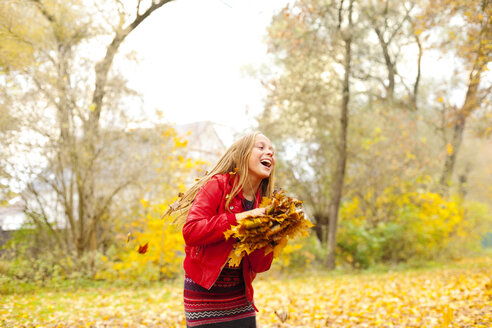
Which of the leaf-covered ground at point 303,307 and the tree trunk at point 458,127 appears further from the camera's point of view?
the tree trunk at point 458,127

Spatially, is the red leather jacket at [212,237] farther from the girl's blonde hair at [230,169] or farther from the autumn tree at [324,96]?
the autumn tree at [324,96]

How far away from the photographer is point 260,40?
14.0 metres

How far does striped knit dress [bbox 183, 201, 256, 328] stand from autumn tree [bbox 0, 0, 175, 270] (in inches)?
282

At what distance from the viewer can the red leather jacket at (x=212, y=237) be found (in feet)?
7.78

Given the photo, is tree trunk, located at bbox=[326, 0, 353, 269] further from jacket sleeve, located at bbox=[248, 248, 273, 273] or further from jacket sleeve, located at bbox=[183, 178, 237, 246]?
Answer: jacket sleeve, located at bbox=[183, 178, 237, 246]

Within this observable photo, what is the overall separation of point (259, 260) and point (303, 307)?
13.8 feet

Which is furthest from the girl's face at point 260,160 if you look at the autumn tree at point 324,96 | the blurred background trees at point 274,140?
the autumn tree at point 324,96

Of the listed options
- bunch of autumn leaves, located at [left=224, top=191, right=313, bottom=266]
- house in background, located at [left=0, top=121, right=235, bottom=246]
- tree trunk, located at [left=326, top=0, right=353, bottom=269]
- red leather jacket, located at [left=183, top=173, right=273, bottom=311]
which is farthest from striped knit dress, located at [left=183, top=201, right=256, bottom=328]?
tree trunk, located at [left=326, top=0, right=353, bottom=269]

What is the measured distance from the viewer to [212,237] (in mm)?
2365

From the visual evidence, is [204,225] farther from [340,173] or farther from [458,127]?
[458,127]

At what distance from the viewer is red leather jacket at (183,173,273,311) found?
7.78 feet

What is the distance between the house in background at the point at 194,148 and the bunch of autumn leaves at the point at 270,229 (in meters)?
7.60

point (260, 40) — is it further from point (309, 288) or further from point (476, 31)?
point (309, 288)

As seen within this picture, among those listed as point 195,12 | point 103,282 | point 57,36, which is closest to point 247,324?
point 195,12
